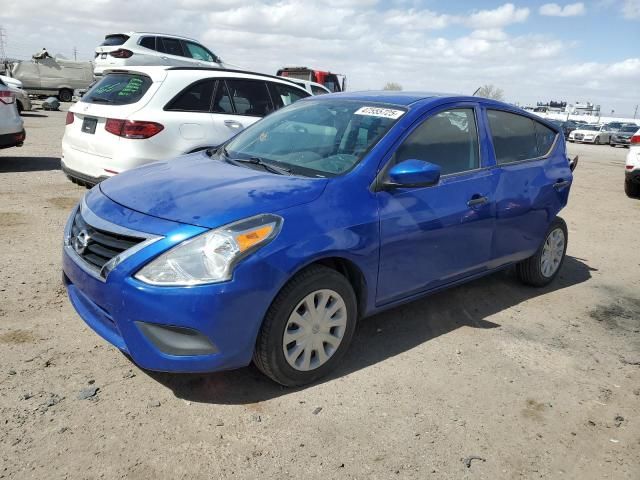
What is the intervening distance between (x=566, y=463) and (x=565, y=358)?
1.23 metres

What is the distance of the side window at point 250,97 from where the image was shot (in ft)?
21.7

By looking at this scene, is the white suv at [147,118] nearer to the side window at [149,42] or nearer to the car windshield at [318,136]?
the car windshield at [318,136]

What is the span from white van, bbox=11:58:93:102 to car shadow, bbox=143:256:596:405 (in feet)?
85.2

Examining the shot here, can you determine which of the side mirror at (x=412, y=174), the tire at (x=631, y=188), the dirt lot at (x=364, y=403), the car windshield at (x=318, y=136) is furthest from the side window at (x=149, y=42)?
the side mirror at (x=412, y=174)

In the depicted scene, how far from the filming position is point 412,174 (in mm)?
3281

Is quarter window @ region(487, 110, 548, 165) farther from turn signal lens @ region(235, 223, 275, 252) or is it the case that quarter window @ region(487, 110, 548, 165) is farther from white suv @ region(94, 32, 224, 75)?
white suv @ region(94, 32, 224, 75)

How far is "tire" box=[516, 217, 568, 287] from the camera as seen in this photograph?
495 cm

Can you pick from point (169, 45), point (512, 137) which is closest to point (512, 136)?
point (512, 137)

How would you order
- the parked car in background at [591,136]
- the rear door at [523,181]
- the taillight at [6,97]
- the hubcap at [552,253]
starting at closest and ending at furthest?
the rear door at [523,181]
the hubcap at [552,253]
the taillight at [6,97]
the parked car in background at [591,136]

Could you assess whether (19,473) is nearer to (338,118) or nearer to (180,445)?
(180,445)

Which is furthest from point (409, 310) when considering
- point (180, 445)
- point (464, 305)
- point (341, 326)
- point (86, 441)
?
point (86, 441)

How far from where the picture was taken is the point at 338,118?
3887mm

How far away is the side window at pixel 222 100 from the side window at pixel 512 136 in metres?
3.23

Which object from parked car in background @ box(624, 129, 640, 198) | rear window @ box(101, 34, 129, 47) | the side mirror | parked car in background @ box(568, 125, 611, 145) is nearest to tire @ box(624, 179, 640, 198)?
parked car in background @ box(624, 129, 640, 198)
